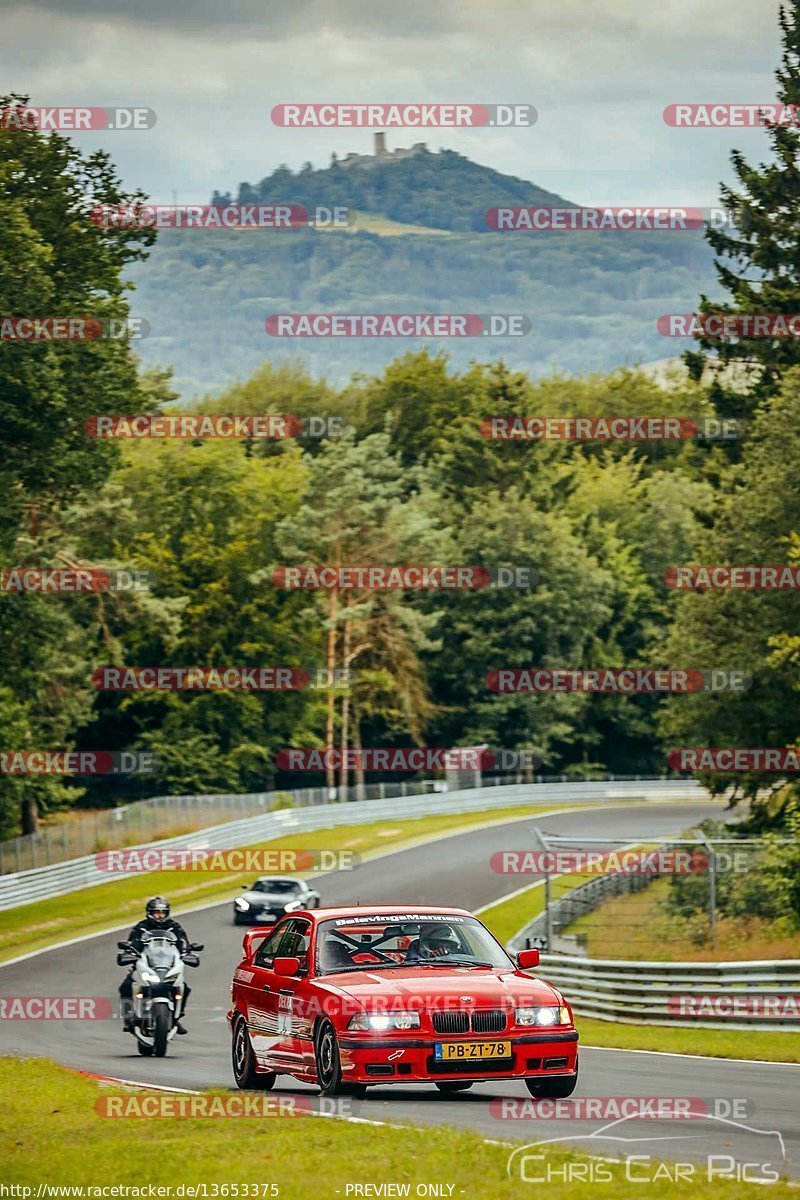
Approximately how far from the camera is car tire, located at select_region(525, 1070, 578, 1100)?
1301 centimetres

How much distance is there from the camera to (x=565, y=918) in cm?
2989

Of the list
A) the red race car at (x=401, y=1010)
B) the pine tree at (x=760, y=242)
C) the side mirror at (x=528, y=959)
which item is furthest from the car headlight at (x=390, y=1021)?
the pine tree at (x=760, y=242)

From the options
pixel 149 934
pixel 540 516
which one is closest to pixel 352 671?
pixel 540 516

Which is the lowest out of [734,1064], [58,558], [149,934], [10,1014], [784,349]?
[10,1014]

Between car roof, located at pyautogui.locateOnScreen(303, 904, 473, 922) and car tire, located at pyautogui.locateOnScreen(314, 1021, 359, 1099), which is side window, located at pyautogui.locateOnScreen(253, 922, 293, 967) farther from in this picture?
car tire, located at pyautogui.locateOnScreen(314, 1021, 359, 1099)

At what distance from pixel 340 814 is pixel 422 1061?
54609 millimetres

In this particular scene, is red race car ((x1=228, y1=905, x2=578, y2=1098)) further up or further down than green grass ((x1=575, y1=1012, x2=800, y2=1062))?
further up

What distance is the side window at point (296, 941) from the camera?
14.2 m

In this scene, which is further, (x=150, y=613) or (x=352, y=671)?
(x=352, y=671)

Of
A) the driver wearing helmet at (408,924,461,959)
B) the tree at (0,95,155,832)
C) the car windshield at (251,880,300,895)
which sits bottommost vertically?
the car windshield at (251,880,300,895)

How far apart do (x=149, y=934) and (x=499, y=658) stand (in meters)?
70.9

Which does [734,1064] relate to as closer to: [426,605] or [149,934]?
[149,934]

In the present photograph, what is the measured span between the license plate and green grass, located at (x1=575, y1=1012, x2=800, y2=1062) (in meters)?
6.39

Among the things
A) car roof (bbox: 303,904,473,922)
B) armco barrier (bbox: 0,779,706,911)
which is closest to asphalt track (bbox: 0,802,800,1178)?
car roof (bbox: 303,904,473,922)
